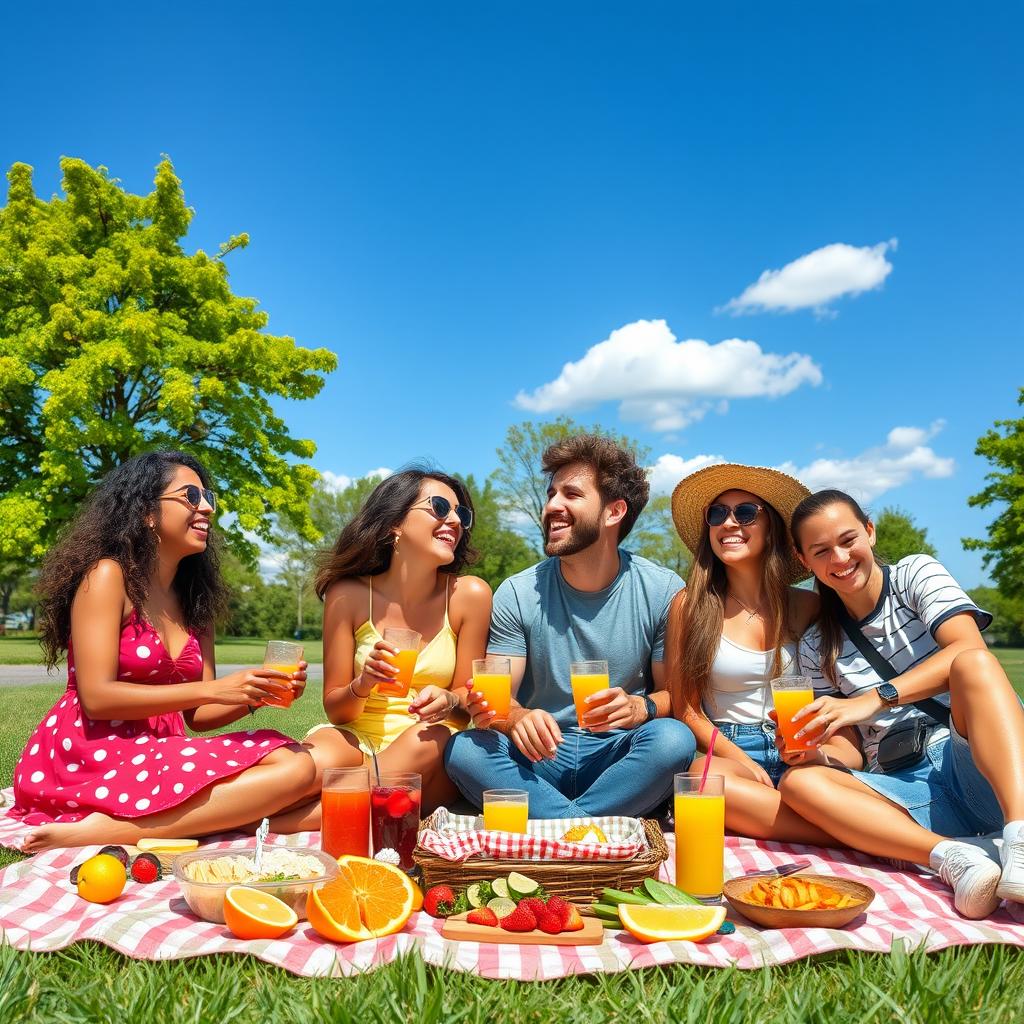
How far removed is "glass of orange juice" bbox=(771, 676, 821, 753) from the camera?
4137 mm

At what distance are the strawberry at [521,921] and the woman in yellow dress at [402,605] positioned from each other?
1944mm

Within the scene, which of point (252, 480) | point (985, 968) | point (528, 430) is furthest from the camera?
point (528, 430)

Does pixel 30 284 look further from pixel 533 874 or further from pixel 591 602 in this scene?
pixel 533 874

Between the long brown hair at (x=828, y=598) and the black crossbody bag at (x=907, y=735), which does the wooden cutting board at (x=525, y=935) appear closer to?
the black crossbody bag at (x=907, y=735)

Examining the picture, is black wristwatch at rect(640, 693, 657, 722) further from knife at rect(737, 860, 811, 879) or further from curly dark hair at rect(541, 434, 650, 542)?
knife at rect(737, 860, 811, 879)

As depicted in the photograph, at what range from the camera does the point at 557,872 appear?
3.47 m

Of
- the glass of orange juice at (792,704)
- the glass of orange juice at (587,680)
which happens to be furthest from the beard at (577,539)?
the glass of orange juice at (792,704)

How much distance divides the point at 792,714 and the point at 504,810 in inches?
55.6

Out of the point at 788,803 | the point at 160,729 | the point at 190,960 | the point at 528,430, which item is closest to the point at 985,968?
the point at 788,803

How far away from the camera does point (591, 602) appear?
5531mm

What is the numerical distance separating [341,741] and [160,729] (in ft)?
3.26

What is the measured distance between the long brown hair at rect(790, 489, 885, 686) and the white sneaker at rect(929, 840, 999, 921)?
133 cm

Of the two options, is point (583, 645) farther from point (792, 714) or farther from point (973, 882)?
point (973, 882)

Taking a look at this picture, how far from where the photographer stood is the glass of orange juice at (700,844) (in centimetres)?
359
